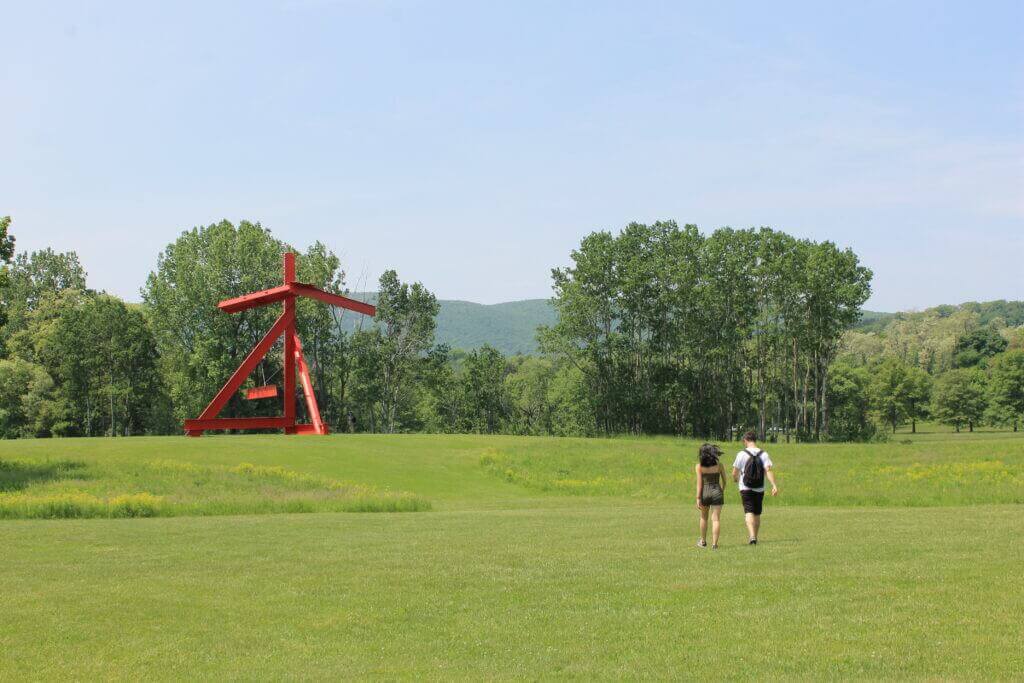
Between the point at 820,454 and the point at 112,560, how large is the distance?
Result: 38.2m

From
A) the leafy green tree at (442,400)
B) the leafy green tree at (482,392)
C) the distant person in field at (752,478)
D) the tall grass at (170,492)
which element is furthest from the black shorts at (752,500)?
the leafy green tree at (482,392)

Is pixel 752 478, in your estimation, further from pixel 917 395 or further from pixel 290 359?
pixel 917 395

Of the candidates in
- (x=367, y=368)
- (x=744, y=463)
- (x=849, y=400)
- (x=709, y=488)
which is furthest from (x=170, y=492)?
(x=849, y=400)

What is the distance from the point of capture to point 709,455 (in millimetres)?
18016

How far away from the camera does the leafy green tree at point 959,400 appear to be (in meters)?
122

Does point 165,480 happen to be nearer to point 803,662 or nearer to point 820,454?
point 803,662

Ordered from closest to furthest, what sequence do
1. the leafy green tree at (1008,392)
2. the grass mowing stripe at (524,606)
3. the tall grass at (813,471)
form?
1. the grass mowing stripe at (524,606)
2. the tall grass at (813,471)
3. the leafy green tree at (1008,392)

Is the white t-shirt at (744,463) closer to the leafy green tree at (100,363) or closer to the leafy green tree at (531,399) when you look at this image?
the leafy green tree at (100,363)

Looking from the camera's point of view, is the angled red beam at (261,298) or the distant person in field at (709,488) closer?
the distant person in field at (709,488)

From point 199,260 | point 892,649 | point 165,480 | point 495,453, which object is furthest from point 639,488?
point 199,260

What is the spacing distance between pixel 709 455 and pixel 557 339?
62467mm

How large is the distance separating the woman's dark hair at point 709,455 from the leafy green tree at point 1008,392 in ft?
372

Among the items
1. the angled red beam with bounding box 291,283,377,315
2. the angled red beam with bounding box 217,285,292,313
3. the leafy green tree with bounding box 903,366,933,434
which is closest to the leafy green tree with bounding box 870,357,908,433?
the leafy green tree with bounding box 903,366,933,434

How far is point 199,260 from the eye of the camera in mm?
80688
